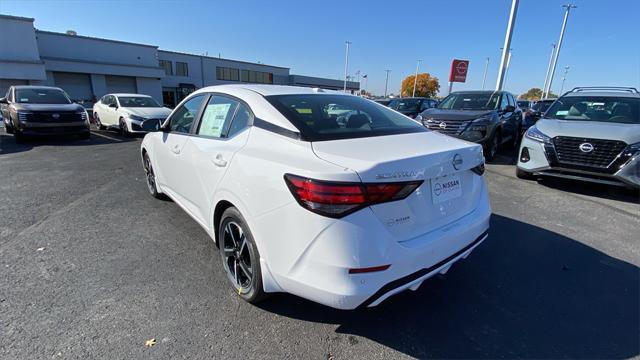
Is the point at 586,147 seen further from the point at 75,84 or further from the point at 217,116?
the point at 75,84

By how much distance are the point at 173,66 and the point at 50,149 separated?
36871 millimetres

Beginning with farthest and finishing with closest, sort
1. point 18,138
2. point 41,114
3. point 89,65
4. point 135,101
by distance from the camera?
point 89,65 → point 135,101 → point 18,138 → point 41,114

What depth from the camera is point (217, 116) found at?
2.97m

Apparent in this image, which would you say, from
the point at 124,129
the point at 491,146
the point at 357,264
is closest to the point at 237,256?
the point at 357,264

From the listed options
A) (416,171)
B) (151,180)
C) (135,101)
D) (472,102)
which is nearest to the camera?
(416,171)

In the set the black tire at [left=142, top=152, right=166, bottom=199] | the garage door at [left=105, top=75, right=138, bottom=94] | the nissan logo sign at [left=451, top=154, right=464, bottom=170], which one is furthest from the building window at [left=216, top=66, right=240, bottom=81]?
the nissan logo sign at [left=451, top=154, right=464, bottom=170]

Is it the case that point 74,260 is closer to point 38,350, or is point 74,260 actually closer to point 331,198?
point 38,350

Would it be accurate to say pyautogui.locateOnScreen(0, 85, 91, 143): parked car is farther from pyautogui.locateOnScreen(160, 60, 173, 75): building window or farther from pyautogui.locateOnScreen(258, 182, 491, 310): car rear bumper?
pyautogui.locateOnScreen(160, 60, 173, 75): building window

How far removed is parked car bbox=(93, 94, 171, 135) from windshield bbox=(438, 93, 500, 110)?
29.7ft

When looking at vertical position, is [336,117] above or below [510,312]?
above

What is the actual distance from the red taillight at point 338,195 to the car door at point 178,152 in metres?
1.73

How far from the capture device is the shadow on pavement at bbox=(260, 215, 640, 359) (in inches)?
84.4

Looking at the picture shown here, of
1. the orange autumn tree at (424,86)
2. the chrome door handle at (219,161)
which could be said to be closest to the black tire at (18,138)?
the chrome door handle at (219,161)

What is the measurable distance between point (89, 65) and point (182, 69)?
45.2 ft
